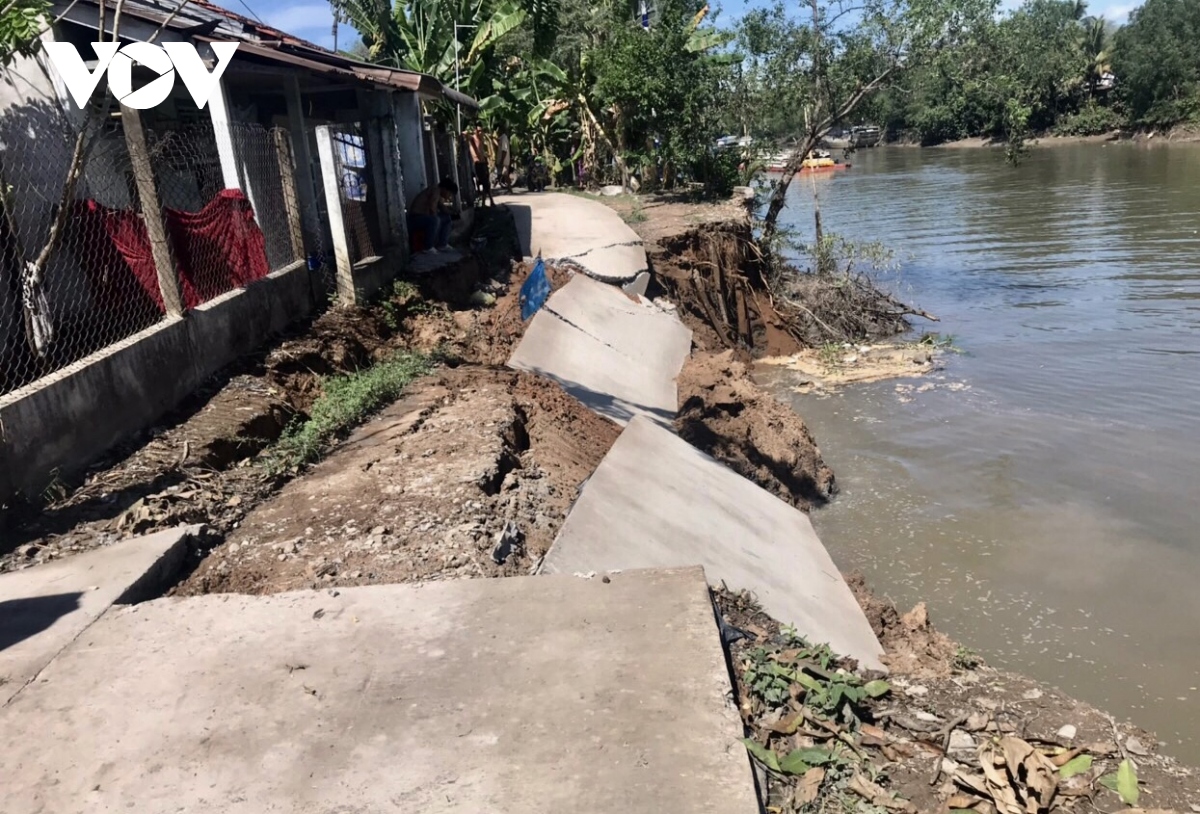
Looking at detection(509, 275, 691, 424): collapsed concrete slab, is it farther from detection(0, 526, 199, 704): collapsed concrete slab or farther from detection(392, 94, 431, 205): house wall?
detection(0, 526, 199, 704): collapsed concrete slab

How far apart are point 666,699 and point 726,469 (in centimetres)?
477

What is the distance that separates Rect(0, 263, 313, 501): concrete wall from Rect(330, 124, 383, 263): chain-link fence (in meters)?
2.21

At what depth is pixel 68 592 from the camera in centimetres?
424

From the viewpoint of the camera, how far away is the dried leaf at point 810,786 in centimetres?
313

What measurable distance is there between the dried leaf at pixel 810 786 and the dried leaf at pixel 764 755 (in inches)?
4.1

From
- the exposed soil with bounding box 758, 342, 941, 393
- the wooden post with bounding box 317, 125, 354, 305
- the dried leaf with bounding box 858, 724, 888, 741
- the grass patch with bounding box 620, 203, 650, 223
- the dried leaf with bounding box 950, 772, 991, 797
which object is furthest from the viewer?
the grass patch with bounding box 620, 203, 650, 223

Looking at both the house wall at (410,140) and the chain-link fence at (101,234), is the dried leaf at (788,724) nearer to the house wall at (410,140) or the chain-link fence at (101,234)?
the chain-link fence at (101,234)

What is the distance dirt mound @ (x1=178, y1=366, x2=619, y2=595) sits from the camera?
181 inches

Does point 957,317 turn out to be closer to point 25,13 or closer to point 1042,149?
point 25,13

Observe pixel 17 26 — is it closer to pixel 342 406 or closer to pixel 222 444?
pixel 222 444

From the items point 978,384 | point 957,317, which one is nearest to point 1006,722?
point 978,384

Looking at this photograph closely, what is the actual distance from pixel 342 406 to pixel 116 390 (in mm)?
1694

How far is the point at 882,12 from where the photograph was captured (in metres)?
17.1

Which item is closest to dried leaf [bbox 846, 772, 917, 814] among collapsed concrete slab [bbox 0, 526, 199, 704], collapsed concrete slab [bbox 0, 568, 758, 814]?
collapsed concrete slab [bbox 0, 568, 758, 814]
